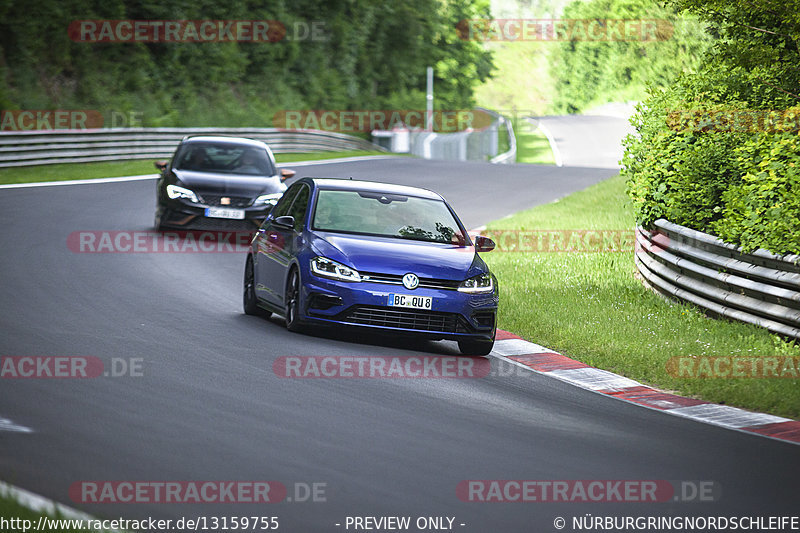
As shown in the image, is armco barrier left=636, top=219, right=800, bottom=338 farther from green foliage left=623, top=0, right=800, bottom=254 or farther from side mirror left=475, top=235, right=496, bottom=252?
side mirror left=475, top=235, right=496, bottom=252

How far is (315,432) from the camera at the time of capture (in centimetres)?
785

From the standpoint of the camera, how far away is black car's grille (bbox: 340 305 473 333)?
11.3 meters

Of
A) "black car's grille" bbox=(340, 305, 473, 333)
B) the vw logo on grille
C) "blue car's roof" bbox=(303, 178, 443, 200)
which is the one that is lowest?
"black car's grille" bbox=(340, 305, 473, 333)

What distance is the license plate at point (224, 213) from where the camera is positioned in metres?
19.3

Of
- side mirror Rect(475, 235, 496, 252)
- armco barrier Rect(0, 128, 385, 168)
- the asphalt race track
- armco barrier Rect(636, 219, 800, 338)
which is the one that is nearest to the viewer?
the asphalt race track

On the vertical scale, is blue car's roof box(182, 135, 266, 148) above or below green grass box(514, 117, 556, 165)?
above

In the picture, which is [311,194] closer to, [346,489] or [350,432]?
[350,432]

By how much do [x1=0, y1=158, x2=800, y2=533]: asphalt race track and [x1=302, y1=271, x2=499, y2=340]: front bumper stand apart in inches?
10.5

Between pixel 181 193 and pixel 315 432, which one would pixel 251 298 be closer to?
pixel 315 432

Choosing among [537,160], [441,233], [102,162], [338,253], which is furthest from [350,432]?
[537,160]

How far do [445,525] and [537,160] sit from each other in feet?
237

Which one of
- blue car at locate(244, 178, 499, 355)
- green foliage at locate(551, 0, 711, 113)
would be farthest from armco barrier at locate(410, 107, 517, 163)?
blue car at locate(244, 178, 499, 355)

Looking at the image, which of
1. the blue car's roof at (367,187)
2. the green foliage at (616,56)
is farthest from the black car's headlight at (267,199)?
the green foliage at (616,56)

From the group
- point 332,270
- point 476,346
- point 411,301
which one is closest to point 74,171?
point 332,270
